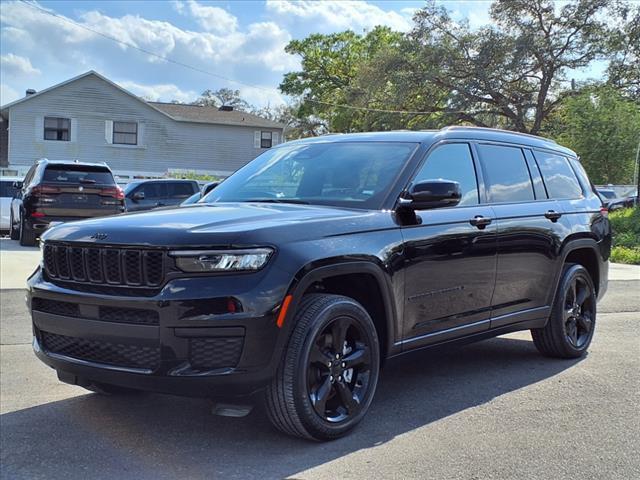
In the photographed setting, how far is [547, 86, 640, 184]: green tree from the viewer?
30219 mm

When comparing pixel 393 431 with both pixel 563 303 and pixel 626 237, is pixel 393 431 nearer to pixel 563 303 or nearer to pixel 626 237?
pixel 563 303

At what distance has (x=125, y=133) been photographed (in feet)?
114

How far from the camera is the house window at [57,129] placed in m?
33.4

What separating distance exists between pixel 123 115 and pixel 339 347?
108ft

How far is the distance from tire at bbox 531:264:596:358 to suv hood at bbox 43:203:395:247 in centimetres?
231

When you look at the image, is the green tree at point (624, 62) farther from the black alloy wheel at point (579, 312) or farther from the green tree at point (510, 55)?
the black alloy wheel at point (579, 312)

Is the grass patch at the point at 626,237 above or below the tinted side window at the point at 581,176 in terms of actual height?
below

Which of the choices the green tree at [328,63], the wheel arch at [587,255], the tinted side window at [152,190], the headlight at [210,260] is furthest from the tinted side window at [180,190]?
the green tree at [328,63]

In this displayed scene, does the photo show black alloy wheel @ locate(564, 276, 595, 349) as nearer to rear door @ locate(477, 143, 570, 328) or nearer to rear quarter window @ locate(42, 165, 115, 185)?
rear door @ locate(477, 143, 570, 328)

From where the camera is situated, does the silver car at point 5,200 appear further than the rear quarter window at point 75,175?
Yes

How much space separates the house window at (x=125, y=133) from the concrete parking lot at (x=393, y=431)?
99.4 ft

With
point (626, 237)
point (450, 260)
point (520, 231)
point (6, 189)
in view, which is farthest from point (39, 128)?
point (450, 260)

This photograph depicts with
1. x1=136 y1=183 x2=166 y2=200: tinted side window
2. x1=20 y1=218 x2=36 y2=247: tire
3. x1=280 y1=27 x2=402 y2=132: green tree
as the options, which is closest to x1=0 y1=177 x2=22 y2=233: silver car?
x1=136 y1=183 x2=166 y2=200: tinted side window

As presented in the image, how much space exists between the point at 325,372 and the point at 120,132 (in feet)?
108
